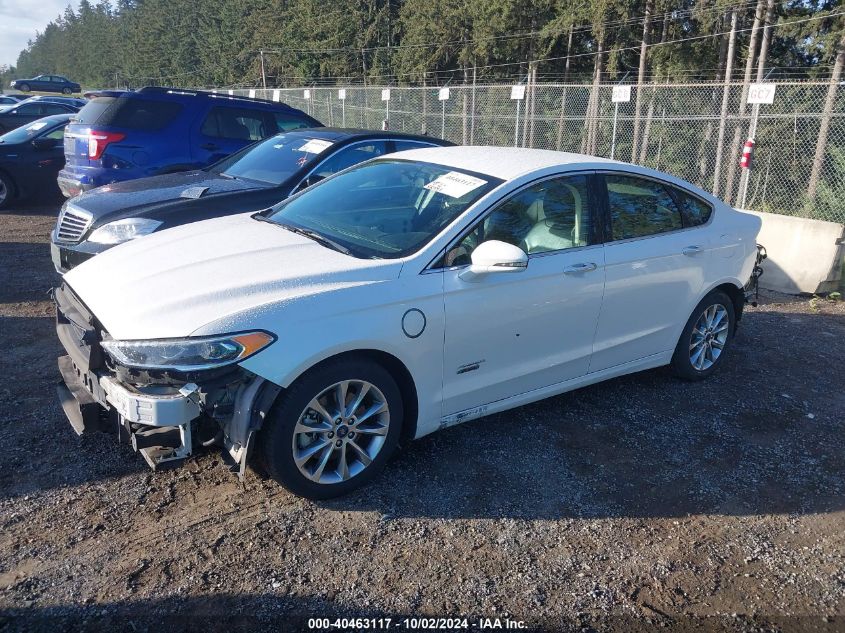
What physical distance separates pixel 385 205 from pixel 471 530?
1.96 meters

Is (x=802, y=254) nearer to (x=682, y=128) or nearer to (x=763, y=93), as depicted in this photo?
(x=763, y=93)

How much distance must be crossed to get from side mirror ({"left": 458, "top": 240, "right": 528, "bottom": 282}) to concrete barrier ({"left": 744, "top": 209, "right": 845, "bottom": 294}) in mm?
6013

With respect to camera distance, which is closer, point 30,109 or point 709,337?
point 709,337

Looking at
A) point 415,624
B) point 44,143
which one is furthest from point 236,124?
point 415,624

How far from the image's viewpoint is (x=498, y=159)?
14.6ft

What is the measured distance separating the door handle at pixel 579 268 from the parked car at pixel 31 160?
10338mm

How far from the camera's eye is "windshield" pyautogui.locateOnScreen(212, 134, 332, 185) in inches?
257

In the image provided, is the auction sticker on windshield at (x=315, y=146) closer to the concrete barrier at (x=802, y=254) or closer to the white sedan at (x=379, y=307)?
the white sedan at (x=379, y=307)

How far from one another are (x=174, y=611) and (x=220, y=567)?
0.30m

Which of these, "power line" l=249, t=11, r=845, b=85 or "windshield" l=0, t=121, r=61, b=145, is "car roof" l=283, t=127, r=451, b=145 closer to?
"windshield" l=0, t=121, r=61, b=145

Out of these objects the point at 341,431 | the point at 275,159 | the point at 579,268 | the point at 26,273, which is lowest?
the point at 26,273

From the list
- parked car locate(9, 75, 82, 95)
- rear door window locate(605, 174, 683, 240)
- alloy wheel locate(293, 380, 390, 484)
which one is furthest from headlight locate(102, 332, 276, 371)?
parked car locate(9, 75, 82, 95)

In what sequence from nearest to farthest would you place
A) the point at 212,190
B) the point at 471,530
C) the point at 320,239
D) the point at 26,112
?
the point at 471,530
the point at 320,239
the point at 212,190
the point at 26,112

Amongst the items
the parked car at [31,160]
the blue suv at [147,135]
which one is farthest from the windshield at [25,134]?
the blue suv at [147,135]
